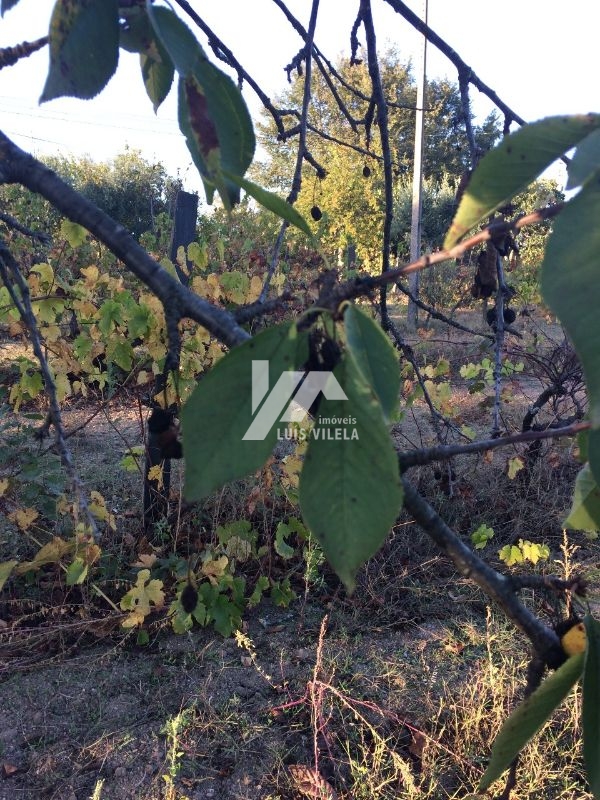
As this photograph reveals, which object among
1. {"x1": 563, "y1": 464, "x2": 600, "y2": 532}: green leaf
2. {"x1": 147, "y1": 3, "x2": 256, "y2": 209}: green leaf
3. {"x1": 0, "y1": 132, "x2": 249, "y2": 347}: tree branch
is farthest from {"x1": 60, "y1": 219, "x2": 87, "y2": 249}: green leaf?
{"x1": 563, "y1": 464, "x2": 600, "y2": 532}: green leaf

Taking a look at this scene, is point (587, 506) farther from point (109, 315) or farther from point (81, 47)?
point (109, 315)

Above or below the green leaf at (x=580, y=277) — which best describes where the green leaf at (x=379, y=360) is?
below

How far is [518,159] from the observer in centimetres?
31

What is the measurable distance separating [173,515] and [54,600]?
539 mm

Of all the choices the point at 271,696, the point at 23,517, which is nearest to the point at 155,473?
the point at 23,517

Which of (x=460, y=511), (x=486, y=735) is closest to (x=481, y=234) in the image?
(x=486, y=735)

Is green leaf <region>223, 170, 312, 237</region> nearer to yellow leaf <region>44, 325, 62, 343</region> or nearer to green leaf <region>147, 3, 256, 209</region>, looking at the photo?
green leaf <region>147, 3, 256, 209</region>

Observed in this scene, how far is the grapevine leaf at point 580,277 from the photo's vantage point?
257 mm

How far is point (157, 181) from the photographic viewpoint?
495 inches

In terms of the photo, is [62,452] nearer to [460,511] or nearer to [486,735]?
[486,735]

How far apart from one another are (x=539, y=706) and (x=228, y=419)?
0.27 metres

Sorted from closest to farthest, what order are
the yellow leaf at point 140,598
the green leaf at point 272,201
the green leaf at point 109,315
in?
the green leaf at point 272,201
the yellow leaf at point 140,598
the green leaf at point 109,315

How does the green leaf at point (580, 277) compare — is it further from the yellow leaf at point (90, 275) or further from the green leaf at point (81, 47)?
the yellow leaf at point (90, 275)

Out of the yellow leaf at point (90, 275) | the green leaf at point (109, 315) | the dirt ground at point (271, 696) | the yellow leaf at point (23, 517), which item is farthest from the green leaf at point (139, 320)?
the dirt ground at point (271, 696)
